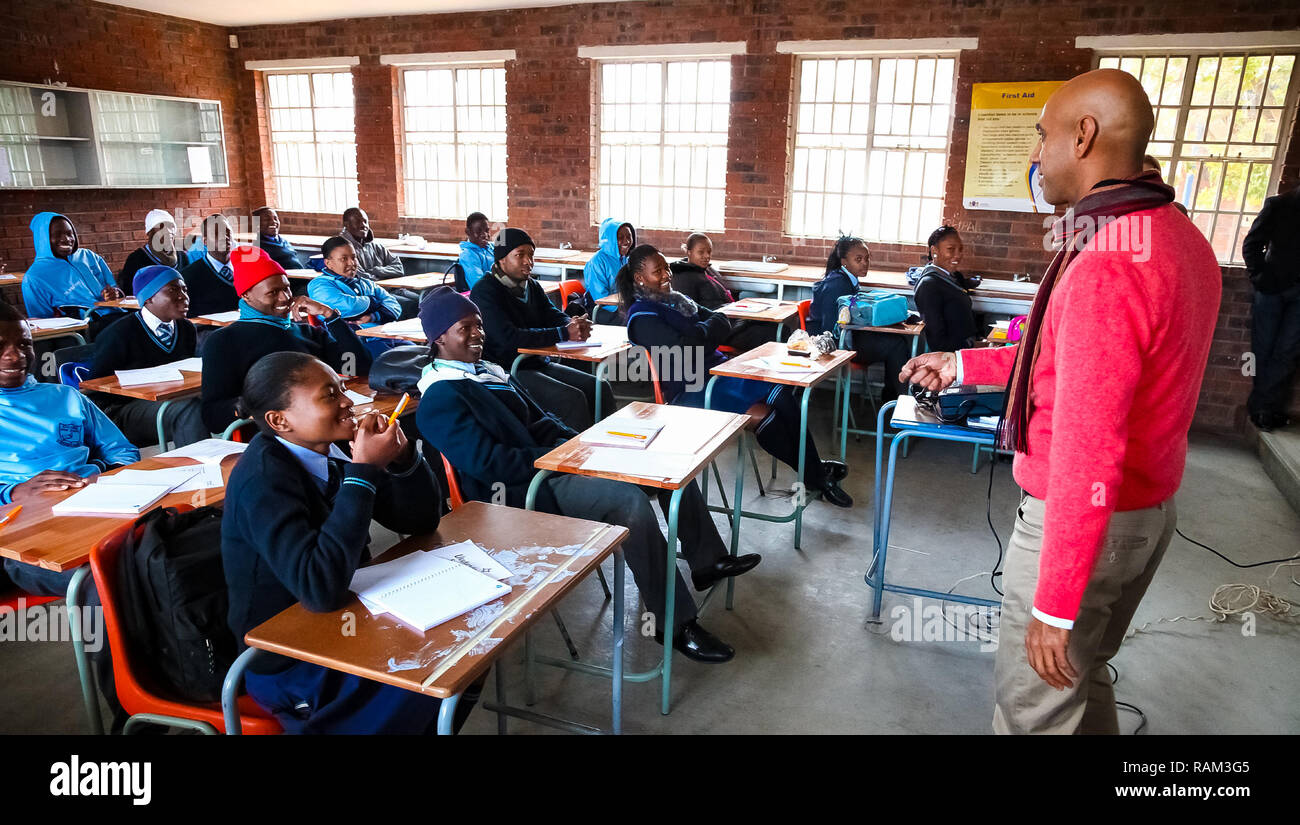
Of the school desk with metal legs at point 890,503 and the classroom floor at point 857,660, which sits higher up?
the school desk with metal legs at point 890,503

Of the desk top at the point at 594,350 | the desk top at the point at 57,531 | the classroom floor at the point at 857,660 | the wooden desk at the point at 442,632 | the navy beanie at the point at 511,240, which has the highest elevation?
the navy beanie at the point at 511,240

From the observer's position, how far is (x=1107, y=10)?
5.76 metres

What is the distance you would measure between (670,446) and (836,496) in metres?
1.86

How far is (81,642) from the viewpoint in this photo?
6.06 ft

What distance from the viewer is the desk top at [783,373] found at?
356cm

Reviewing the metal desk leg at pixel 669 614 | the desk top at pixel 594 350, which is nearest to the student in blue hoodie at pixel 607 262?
the desk top at pixel 594 350

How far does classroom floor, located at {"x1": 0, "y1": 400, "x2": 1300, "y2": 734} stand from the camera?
2.40 m

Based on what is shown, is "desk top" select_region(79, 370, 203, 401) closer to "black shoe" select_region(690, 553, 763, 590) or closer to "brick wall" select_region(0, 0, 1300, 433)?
"black shoe" select_region(690, 553, 763, 590)

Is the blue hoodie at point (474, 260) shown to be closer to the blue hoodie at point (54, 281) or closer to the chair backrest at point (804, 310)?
the blue hoodie at point (54, 281)

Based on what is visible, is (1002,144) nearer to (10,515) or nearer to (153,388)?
(153,388)

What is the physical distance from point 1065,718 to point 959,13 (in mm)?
6143

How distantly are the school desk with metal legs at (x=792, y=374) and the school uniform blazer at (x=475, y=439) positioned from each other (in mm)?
1050
